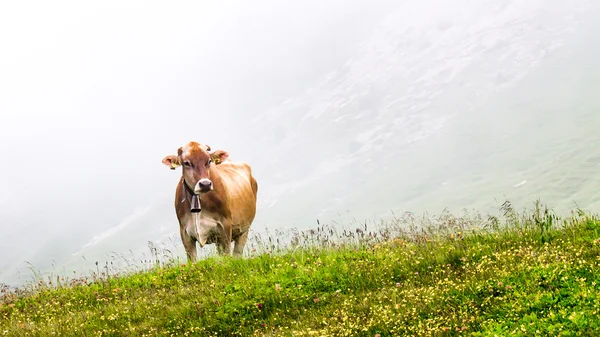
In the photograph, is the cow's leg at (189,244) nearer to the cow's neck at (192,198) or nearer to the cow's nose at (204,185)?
the cow's neck at (192,198)

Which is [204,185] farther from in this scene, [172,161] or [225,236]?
[225,236]

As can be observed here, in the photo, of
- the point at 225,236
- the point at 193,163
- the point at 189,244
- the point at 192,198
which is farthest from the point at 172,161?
the point at 225,236

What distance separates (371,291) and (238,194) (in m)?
6.94

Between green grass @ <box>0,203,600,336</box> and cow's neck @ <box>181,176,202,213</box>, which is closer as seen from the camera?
green grass @ <box>0,203,600,336</box>

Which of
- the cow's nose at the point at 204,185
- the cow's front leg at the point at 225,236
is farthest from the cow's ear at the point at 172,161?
the cow's front leg at the point at 225,236

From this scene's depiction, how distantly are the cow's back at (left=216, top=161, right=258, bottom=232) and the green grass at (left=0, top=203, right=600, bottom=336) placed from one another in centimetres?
291

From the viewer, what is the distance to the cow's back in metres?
13.2

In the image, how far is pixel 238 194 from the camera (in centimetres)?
1364

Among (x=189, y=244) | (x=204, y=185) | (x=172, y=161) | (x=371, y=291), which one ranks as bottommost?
(x=371, y=291)

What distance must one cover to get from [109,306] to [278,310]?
118 inches

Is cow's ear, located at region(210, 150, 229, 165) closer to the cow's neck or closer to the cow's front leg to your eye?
the cow's neck

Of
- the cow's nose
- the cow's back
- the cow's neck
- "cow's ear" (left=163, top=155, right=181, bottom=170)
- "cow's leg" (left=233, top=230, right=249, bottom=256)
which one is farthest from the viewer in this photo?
"cow's leg" (left=233, top=230, right=249, bottom=256)

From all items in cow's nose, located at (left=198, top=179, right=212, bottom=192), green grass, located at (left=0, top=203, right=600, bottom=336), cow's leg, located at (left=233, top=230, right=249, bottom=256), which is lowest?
green grass, located at (left=0, top=203, right=600, bottom=336)

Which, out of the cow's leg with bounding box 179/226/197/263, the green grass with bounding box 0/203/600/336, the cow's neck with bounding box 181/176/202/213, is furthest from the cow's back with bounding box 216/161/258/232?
the green grass with bounding box 0/203/600/336
